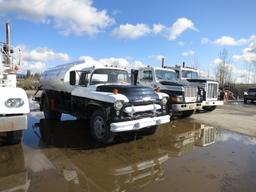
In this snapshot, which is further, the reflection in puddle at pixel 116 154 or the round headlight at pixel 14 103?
the round headlight at pixel 14 103

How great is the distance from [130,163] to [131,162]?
0.24 feet

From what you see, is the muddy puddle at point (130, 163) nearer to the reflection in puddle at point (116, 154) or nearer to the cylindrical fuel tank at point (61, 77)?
the reflection in puddle at point (116, 154)

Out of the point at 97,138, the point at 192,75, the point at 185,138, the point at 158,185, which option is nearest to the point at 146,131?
the point at 185,138

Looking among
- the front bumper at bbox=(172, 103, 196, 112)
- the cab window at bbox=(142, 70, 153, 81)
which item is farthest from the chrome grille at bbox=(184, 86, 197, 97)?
the cab window at bbox=(142, 70, 153, 81)

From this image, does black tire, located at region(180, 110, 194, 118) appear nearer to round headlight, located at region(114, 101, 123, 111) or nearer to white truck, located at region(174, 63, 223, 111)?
white truck, located at region(174, 63, 223, 111)

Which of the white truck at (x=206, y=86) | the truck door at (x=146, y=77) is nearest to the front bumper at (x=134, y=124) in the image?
the truck door at (x=146, y=77)

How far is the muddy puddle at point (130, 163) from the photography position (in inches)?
190

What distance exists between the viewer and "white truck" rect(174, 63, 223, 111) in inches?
545

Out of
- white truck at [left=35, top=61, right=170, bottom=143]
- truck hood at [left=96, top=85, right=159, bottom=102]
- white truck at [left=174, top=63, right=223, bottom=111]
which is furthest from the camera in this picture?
white truck at [left=174, top=63, right=223, bottom=111]

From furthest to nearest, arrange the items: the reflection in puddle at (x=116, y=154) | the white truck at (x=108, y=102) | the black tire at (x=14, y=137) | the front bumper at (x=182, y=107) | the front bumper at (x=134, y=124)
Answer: the front bumper at (x=182, y=107) < the white truck at (x=108, y=102) < the black tire at (x=14, y=137) < the front bumper at (x=134, y=124) < the reflection in puddle at (x=116, y=154)

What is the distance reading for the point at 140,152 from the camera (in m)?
6.88

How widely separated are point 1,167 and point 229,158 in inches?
194

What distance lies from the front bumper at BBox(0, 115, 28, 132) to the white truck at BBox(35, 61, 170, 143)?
1979 millimetres

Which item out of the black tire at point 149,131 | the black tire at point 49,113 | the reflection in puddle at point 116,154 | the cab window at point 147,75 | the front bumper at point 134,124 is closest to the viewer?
the reflection in puddle at point 116,154
